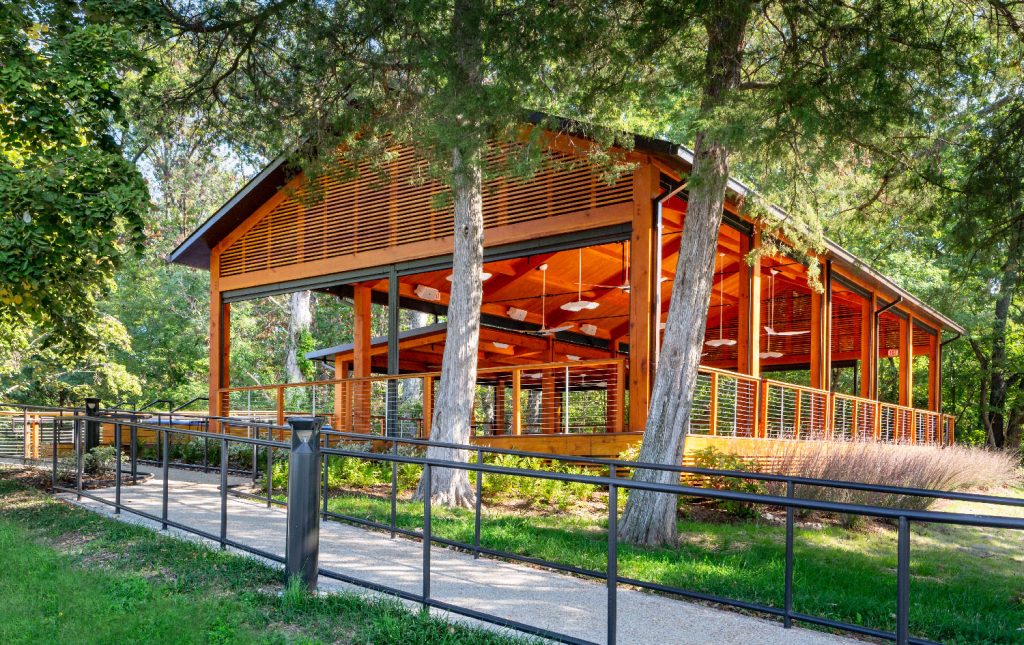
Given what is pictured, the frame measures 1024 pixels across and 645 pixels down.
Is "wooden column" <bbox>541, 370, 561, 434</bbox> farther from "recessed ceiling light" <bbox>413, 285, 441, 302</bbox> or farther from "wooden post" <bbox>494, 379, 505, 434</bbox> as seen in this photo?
"wooden post" <bbox>494, 379, 505, 434</bbox>

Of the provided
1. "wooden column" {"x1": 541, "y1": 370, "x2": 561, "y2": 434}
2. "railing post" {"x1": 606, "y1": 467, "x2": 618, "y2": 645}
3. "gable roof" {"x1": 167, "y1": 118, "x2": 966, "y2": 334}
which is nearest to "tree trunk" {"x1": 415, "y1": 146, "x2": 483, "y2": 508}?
"wooden column" {"x1": 541, "y1": 370, "x2": 561, "y2": 434}

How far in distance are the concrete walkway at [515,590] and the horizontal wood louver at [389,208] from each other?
13.7ft

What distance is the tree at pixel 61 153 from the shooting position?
8.75m

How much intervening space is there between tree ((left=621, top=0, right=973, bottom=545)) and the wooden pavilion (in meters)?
1.98

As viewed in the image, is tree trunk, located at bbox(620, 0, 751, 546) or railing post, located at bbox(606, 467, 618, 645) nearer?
railing post, located at bbox(606, 467, 618, 645)

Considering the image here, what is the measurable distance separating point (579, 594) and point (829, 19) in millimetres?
6034

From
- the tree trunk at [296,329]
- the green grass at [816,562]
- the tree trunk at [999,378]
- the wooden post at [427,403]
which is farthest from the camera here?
the tree trunk at [296,329]

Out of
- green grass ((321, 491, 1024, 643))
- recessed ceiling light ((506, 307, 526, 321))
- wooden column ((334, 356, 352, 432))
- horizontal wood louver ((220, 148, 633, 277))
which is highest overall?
horizontal wood louver ((220, 148, 633, 277))

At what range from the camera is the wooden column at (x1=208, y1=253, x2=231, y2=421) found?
1831 cm

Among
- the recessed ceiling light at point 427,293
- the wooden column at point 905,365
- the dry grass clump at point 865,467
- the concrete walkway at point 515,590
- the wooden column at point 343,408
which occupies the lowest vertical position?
the concrete walkway at point 515,590

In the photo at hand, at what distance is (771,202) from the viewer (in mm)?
10789

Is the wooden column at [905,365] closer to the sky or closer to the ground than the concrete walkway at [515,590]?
closer to the sky

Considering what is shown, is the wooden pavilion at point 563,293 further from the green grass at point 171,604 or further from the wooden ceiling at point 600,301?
the green grass at point 171,604

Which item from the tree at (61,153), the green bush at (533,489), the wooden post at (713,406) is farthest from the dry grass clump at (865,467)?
the tree at (61,153)
